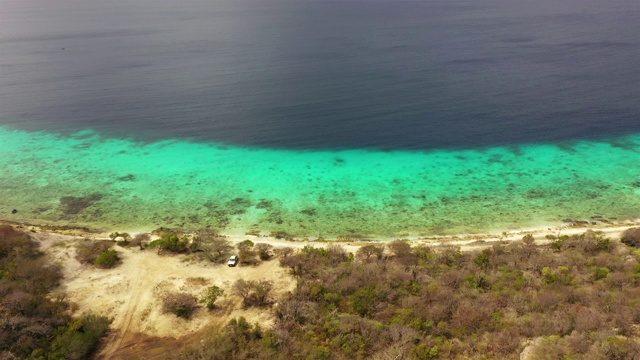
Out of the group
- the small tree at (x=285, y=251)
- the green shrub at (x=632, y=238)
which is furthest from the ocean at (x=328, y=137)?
the green shrub at (x=632, y=238)

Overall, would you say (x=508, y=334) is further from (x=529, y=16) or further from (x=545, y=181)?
(x=529, y=16)

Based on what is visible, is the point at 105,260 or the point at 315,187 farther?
the point at 315,187

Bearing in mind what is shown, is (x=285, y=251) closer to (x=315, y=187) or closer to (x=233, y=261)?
(x=233, y=261)

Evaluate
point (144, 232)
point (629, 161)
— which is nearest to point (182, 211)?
point (144, 232)

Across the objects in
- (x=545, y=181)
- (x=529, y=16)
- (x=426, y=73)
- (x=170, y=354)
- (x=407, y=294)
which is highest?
(x=529, y=16)

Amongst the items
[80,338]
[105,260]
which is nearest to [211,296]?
[80,338]

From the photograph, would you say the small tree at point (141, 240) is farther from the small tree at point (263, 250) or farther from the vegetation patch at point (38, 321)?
the small tree at point (263, 250)
